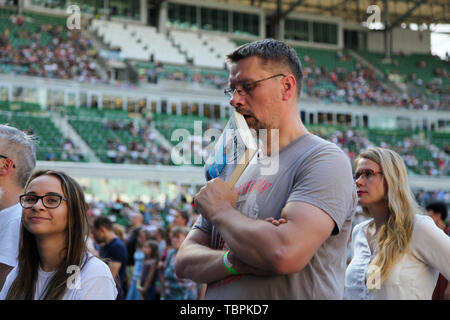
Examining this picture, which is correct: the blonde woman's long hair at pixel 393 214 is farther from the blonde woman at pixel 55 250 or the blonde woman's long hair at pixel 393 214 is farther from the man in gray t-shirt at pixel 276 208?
the blonde woman at pixel 55 250

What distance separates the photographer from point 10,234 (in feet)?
10.8

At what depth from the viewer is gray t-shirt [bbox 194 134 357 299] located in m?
2.03

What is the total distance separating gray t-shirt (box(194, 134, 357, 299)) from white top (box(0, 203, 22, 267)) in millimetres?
1505

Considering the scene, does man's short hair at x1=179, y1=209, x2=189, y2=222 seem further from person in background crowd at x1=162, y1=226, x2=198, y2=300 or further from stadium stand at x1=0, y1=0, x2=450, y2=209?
stadium stand at x1=0, y1=0, x2=450, y2=209

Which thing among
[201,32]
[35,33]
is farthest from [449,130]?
[35,33]

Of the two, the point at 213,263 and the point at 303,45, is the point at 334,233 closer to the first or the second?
the point at 213,263

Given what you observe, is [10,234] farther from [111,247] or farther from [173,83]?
[173,83]

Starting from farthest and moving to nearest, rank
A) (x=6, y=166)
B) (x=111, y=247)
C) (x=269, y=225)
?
(x=111, y=247) < (x=6, y=166) < (x=269, y=225)

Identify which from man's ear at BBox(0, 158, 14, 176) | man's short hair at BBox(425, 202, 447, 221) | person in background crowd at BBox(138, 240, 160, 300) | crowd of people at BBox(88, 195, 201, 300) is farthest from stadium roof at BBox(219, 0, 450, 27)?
man's ear at BBox(0, 158, 14, 176)

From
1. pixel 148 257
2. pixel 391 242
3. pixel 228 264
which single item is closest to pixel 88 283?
pixel 228 264

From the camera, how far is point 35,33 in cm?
3569

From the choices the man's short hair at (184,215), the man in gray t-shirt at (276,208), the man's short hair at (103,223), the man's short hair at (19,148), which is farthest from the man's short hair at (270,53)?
the man's short hair at (184,215)

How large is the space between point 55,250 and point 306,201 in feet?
4.39

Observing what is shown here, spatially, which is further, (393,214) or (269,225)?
(393,214)
